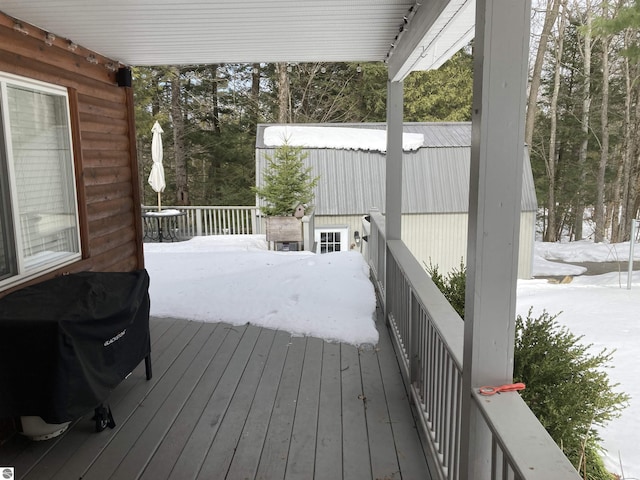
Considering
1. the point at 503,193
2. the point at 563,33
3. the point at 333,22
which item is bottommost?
the point at 503,193

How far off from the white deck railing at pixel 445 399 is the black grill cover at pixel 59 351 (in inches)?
65.4

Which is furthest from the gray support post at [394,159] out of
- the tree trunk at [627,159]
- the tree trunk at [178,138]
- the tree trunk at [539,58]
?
the tree trunk at [627,159]

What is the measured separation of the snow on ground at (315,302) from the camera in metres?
4.61

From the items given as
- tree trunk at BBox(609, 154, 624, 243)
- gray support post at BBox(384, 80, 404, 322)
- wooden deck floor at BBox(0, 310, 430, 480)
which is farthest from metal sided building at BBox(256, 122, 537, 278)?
wooden deck floor at BBox(0, 310, 430, 480)

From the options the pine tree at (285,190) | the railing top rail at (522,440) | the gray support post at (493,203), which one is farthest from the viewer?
the pine tree at (285,190)

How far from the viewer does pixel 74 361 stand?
2.41 metres

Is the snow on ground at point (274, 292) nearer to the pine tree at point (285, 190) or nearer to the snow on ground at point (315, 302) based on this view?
the snow on ground at point (315, 302)

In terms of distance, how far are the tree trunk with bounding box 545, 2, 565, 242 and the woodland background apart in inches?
2.0

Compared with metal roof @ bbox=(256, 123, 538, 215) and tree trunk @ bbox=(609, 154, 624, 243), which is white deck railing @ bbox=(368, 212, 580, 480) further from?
tree trunk @ bbox=(609, 154, 624, 243)

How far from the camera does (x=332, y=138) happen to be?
13.0m

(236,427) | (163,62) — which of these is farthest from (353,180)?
(236,427)

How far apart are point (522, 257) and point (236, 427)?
38.1ft

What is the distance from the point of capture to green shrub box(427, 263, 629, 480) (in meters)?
2.75

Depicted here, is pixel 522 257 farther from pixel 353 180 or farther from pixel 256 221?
pixel 256 221
